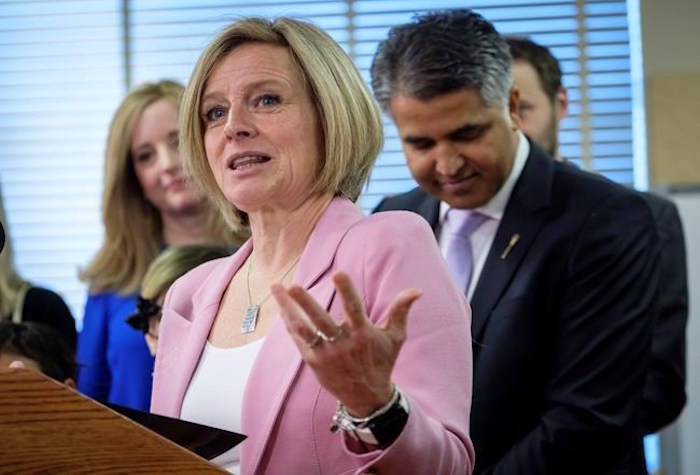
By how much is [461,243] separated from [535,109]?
2.94ft

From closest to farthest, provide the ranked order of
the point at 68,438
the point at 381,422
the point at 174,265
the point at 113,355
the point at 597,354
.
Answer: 1. the point at 68,438
2. the point at 381,422
3. the point at 597,354
4. the point at 174,265
5. the point at 113,355

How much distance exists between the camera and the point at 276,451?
1651 mm

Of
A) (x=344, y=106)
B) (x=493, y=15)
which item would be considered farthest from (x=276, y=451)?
(x=493, y=15)

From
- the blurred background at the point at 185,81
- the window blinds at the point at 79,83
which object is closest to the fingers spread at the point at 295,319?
the blurred background at the point at 185,81

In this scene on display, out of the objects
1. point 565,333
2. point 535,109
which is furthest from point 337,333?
point 535,109

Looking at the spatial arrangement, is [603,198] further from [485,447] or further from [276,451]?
[276,451]

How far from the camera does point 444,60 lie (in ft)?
8.96

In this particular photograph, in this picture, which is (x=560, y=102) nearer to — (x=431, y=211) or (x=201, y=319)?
(x=431, y=211)

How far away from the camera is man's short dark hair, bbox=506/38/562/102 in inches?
141

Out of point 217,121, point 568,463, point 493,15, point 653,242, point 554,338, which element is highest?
point 493,15

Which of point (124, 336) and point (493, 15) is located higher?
point (493, 15)

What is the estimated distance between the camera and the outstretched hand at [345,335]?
4.33 feet

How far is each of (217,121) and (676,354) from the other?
1.75 m

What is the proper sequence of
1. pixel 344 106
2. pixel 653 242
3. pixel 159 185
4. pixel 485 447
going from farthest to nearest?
pixel 159 185
pixel 653 242
pixel 485 447
pixel 344 106
